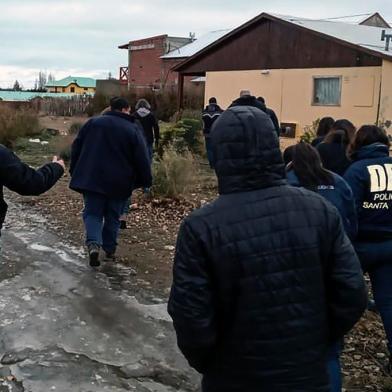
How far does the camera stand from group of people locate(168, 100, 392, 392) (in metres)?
2.23

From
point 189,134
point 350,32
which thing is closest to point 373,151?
point 189,134

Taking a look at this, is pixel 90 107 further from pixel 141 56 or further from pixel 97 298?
pixel 97 298

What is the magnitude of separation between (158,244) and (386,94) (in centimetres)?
1113

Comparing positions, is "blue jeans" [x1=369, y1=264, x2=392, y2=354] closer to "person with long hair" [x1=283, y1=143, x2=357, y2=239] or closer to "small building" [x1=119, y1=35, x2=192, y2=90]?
"person with long hair" [x1=283, y1=143, x2=357, y2=239]

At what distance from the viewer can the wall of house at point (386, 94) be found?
16.8 meters

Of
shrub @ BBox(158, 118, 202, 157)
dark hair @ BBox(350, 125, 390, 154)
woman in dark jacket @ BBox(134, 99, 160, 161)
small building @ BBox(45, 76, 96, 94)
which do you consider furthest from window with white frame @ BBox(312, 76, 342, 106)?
small building @ BBox(45, 76, 96, 94)

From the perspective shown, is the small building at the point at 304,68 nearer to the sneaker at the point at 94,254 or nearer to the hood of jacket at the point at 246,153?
the sneaker at the point at 94,254

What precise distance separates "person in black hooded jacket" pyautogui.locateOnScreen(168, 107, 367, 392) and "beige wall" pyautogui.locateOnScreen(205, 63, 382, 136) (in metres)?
15.4

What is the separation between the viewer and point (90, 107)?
36.6m

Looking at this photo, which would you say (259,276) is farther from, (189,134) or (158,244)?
(189,134)

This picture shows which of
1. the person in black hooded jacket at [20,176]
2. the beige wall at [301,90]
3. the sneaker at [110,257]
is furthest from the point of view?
the beige wall at [301,90]

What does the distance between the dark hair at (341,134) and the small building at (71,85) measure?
3318 inches

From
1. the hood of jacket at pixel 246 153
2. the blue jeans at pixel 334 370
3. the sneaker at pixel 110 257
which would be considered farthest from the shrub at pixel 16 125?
the hood of jacket at pixel 246 153

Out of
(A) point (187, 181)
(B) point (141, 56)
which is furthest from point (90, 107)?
(A) point (187, 181)
